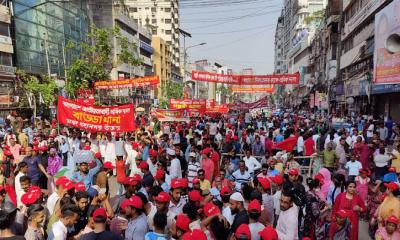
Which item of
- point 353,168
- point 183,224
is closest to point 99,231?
point 183,224

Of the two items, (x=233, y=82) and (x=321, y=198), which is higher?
(x=233, y=82)

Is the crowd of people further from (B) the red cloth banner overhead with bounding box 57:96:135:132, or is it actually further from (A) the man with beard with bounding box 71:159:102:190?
(B) the red cloth banner overhead with bounding box 57:96:135:132

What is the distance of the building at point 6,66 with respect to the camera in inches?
1093

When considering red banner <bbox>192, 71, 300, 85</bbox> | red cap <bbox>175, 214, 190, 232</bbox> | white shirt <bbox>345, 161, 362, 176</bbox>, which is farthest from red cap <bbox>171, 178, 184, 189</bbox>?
red banner <bbox>192, 71, 300, 85</bbox>

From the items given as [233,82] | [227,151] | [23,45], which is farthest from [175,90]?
[227,151]

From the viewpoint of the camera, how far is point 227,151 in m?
12.4

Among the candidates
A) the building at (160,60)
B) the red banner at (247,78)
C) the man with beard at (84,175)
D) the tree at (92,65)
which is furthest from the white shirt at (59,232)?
the building at (160,60)

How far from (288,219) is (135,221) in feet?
6.28

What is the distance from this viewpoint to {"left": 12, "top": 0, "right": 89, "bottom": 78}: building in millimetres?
31797

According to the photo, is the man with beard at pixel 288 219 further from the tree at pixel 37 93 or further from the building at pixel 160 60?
the building at pixel 160 60

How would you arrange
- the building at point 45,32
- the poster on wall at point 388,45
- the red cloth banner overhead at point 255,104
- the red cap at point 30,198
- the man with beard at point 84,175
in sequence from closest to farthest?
1. the red cap at point 30,198
2. the man with beard at point 84,175
3. the poster on wall at point 388,45
4. the red cloth banner overhead at point 255,104
5. the building at point 45,32

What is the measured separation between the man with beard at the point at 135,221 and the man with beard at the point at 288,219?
1735mm

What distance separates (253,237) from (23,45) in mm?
32329

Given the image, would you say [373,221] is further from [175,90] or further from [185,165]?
[175,90]
